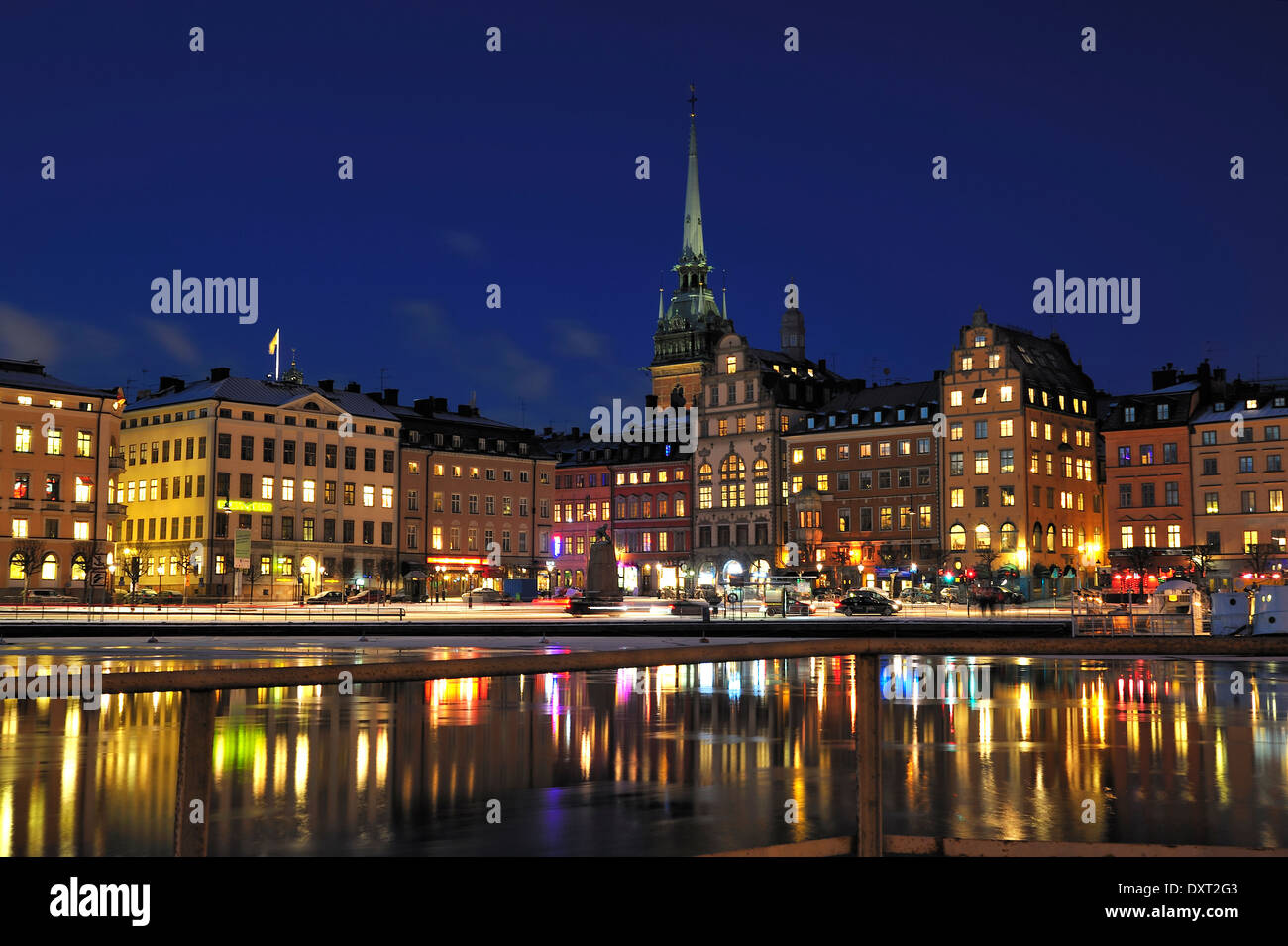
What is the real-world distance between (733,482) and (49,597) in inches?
2396

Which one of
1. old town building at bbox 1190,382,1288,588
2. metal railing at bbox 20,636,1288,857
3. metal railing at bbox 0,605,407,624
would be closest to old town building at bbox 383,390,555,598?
metal railing at bbox 0,605,407,624

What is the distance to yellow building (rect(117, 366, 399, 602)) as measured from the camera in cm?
9775

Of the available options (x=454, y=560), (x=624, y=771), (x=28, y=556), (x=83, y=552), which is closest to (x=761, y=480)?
(x=454, y=560)

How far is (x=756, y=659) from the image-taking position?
6.68 meters

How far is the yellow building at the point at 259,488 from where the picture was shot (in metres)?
97.8

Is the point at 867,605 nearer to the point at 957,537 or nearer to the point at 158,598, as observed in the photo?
the point at 957,537

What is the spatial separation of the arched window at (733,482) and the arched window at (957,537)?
22.1 metres

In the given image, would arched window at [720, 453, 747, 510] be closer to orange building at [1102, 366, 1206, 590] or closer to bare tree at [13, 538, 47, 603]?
orange building at [1102, 366, 1206, 590]

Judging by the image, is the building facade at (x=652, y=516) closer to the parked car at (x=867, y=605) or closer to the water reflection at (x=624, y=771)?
the parked car at (x=867, y=605)

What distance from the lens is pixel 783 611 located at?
6844cm

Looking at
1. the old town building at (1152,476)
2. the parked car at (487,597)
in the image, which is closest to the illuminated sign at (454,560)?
the parked car at (487,597)
